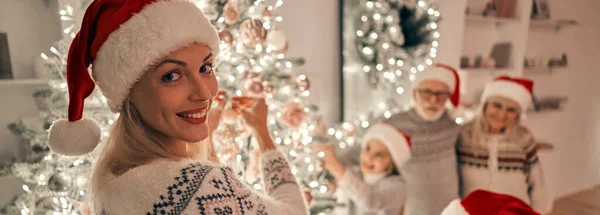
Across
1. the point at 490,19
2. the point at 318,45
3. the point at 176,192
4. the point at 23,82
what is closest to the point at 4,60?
the point at 23,82

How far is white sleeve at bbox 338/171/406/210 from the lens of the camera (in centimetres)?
172

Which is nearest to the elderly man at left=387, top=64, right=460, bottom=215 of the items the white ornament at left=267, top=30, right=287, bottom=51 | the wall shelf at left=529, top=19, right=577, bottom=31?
the white ornament at left=267, top=30, right=287, bottom=51

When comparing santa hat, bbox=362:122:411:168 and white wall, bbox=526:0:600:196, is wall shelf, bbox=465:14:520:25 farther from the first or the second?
santa hat, bbox=362:122:411:168

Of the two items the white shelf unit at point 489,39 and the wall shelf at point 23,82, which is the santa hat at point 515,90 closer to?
the white shelf unit at point 489,39

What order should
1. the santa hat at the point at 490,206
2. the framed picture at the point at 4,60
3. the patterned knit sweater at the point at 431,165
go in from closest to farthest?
the santa hat at the point at 490,206
the framed picture at the point at 4,60
the patterned knit sweater at the point at 431,165

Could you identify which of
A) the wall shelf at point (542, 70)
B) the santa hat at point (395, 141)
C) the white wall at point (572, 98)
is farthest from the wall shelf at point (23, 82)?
the white wall at point (572, 98)

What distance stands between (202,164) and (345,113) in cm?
179

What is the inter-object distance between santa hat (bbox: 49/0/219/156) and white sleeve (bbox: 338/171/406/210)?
1.12 metres

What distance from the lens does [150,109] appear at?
792 millimetres

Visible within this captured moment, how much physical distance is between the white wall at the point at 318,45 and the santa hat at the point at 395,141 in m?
0.65

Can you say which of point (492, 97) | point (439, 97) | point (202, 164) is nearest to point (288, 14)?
point (439, 97)

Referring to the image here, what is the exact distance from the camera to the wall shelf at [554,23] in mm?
3137

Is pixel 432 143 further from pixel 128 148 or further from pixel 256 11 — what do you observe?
pixel 128 148

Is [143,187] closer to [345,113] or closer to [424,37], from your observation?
[345,113]
